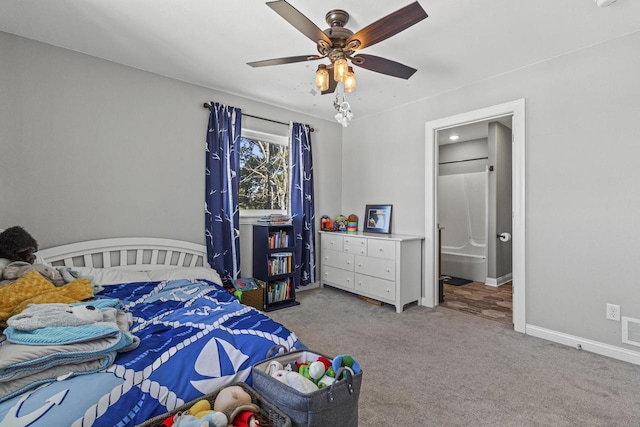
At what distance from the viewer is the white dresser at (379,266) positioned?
3.55 meters

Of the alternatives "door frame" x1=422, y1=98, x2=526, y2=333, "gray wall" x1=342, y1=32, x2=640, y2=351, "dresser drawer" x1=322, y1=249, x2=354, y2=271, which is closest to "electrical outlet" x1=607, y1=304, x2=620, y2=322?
"gray wall" x1=342, y1=32, x2=640, y2=351

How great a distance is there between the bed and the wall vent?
268 cm

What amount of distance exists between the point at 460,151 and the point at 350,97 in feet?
9.25

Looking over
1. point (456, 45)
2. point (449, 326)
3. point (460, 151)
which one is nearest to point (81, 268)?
point (449, 326)

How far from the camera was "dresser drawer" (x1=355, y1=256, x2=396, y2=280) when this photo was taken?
358cm

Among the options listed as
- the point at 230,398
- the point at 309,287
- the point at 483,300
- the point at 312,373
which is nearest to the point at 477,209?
the point at 483,300

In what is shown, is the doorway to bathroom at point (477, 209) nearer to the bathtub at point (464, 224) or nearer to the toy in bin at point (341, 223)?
the bathtub at point (464, 224)

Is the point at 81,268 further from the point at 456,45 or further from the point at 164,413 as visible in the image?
the point at 456,45

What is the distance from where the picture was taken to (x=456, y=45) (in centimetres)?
259

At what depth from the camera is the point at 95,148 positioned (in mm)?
2830

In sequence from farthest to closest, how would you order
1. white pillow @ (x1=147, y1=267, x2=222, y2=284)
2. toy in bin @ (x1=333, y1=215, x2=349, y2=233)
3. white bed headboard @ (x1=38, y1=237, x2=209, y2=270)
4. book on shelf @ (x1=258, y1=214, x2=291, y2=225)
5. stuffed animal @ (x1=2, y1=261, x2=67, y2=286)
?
toy in bin @ (x1=333, y1=215, x2=349, y2=233), book on shelf @ (x1=258, y1=214, x2=291, y2=225), white pillow @ (x1=147, y1=267, x2=222, y2=284), white bed headboard @ (x1=38, y1=237, x2=209, y2=270), stuffed animal @ (x1=2, y1=261, x2=67, y2=286)

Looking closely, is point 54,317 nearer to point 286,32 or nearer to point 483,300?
point 286,32

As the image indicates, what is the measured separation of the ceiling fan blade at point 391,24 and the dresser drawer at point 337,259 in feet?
8.95

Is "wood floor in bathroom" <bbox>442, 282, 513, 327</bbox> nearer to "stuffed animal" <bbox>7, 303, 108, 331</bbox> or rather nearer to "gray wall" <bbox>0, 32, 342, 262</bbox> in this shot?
"gray wall" <bbox>0, 32, 342, 262</bbox>
